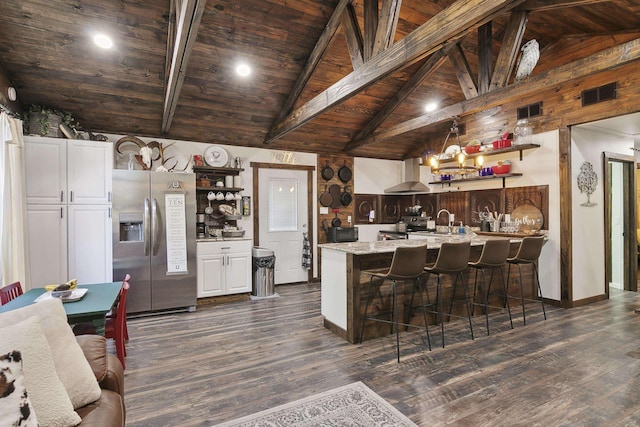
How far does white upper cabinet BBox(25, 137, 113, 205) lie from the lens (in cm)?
380

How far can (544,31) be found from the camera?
14.5 ft

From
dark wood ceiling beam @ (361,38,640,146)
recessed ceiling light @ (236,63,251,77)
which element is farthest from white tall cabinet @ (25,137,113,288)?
dark wood ceiling beam @ (361,38,640,146)

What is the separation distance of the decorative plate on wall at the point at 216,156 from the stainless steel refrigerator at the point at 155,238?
822 millimetres

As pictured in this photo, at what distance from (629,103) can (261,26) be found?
4399mm

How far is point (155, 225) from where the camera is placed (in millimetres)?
4227

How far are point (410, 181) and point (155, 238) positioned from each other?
475 cm

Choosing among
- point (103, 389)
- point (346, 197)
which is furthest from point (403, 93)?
point (103, 389)

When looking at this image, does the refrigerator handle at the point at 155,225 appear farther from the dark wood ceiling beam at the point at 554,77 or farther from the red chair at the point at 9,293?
the dark wood ceiling beam at the point at 554,77

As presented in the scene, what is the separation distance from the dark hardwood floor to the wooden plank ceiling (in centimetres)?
255

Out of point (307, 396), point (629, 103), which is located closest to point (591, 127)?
point (629, 103)

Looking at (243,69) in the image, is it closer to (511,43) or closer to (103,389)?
(511,43)

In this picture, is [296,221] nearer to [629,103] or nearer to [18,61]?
[18,61]

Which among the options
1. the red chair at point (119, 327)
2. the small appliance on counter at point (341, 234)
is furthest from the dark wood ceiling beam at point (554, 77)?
the red chair at point (119, 327)

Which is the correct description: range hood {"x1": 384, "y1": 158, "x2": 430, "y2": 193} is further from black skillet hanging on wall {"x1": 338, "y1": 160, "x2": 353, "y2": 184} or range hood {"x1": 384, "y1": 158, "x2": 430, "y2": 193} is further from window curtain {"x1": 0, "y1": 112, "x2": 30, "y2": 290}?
window curtain {"x1": 0, "y1": 112, "x2": 30, "y2": 290}
